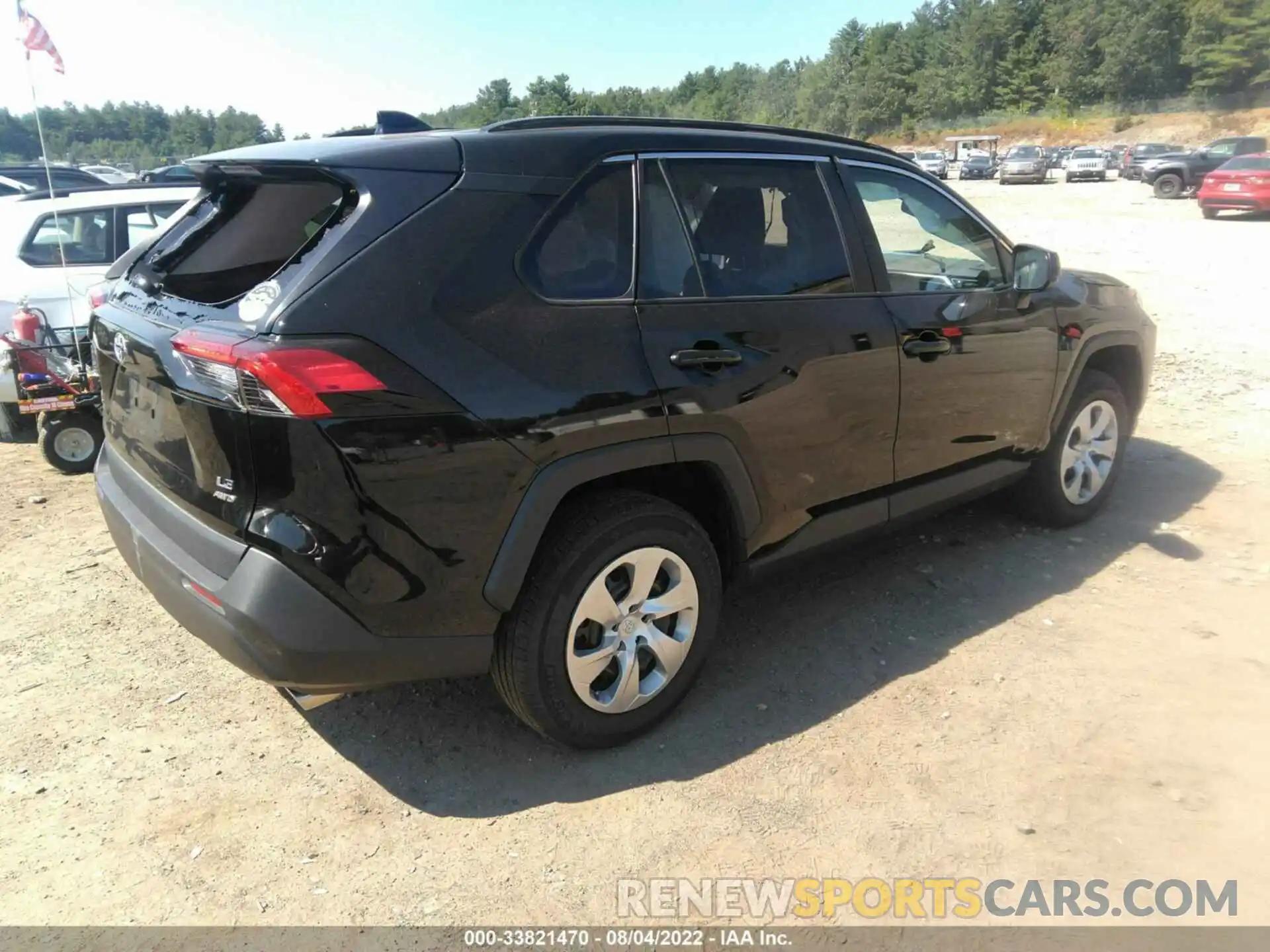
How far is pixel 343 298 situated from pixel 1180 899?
272cm

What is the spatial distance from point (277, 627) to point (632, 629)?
3.58 ft

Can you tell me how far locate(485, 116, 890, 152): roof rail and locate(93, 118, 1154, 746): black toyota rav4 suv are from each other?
0.06 ft

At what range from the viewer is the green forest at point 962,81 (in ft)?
245

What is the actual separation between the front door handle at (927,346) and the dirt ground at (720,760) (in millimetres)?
1132

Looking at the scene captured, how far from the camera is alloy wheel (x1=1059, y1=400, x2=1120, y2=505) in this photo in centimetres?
460

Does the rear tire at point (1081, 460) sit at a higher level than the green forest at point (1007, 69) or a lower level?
lower

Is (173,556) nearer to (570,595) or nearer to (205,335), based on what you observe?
(205,335)

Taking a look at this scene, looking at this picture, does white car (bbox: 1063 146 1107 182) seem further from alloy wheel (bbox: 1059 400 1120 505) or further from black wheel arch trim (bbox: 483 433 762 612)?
black wheel arch trim (bbox: 483 433 762 612)

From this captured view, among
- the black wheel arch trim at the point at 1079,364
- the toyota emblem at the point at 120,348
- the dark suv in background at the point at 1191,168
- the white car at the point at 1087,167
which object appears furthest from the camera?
the white car at the point at 1087,167

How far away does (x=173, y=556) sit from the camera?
2570mm

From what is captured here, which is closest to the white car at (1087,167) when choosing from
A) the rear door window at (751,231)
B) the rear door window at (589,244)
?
the rear door window at (751,231)

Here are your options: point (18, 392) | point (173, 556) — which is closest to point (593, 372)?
point (173, 556)

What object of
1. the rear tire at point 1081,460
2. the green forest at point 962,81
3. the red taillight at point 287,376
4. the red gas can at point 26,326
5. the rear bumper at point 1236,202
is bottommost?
the rear tire at point 1081,460

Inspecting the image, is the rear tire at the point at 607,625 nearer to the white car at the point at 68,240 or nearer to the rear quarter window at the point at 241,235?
the rear quarter window at the point at 241,235
